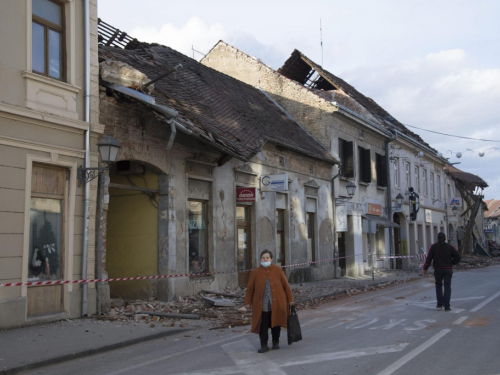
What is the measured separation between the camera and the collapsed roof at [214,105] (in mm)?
15070

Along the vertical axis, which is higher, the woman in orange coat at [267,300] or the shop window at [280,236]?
the shop window at [280,236]

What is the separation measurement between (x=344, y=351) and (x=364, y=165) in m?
21.3

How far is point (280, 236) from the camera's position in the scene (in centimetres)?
2150

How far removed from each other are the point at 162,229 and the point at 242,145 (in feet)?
10.9

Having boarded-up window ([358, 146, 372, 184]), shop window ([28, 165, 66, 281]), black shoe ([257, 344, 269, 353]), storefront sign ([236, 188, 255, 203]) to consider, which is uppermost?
boarded-up window ([358, 146, 372, 184])

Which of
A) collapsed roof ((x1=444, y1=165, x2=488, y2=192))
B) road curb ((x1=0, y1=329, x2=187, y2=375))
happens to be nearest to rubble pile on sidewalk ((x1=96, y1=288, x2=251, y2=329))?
road curb ((x1=0, y1=329, x2=187, y2=375))

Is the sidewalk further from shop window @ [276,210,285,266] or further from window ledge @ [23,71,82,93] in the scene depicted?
shop window @ [276,210,285,266]

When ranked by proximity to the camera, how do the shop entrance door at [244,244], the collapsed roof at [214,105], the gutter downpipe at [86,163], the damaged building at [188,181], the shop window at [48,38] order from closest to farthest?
1. the shop window at [48,38]
2. the gutter downpipe at [86,163]
3. the damaged building at [188,181]
4. the collapsed roof at [214,105]
5. the shop entrance door at [244,244]

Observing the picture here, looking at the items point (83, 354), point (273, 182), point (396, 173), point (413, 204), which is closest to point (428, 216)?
point (413, 204)

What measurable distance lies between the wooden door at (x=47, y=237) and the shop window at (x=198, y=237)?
15.9 ft

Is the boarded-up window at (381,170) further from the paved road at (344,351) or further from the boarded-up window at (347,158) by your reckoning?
the paved road at (344,351)

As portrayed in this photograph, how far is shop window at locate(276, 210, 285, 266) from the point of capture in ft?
69.6

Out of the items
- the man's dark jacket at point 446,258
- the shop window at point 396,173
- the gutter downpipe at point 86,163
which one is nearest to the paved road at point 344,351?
the man's dark jacket at point 446,258

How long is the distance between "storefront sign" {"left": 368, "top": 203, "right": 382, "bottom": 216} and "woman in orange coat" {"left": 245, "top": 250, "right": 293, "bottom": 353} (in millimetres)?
20893
